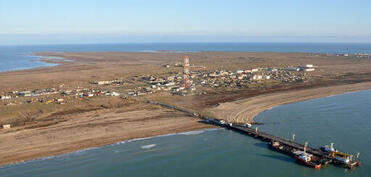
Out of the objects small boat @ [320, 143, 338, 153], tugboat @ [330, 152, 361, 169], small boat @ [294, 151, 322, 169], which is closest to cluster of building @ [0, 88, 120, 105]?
small boat @ [294, 151, 322, 169]

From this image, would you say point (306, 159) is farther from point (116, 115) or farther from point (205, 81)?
point (205, 81)

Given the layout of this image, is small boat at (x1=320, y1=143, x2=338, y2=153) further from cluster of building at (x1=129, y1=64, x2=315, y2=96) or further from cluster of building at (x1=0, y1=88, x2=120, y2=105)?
cluster of building at (x1=0, y1=88, x2=120, y2=105)

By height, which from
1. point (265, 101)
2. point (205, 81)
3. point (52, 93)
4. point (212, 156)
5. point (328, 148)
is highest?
point (205, 81)

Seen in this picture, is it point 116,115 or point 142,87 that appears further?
point 142,87

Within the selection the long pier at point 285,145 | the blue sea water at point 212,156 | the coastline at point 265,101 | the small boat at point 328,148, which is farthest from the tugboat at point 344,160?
the coastline at point 265,101

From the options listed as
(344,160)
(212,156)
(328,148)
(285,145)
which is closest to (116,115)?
(212,156)

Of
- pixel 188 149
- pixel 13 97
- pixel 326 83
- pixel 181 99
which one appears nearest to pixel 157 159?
pixel 188 149
